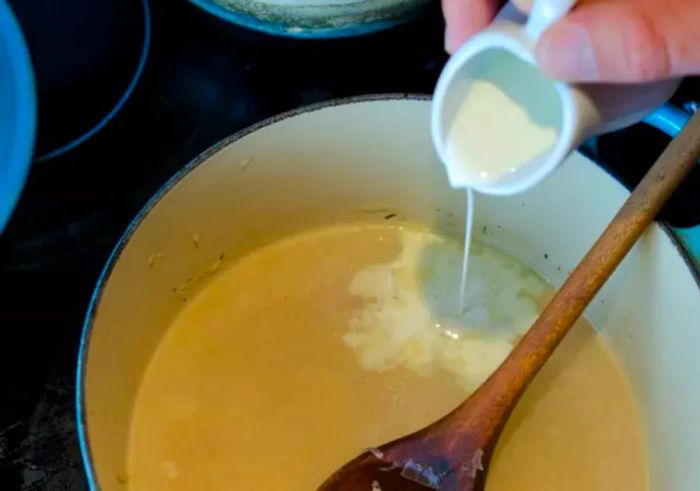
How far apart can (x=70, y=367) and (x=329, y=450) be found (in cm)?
27

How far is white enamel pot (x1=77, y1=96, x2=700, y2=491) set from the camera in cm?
86

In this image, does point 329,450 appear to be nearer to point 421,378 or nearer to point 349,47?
point 421,378

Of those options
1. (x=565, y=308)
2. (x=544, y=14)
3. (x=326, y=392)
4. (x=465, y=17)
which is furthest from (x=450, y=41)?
(x=326, y=392)

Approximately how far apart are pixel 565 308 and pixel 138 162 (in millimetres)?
484

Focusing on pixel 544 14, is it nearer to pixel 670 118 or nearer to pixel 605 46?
pixel 605 46

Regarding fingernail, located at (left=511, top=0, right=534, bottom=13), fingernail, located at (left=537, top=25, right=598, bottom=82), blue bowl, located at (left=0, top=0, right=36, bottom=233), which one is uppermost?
fingernail, located at (left=537, top=25, right=598, bottom=82)

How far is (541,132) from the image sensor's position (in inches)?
28.9

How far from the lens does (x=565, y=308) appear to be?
86 cm

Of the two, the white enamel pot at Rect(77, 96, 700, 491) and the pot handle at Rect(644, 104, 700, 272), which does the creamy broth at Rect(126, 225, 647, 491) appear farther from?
the pot handle at Rect(644, 104, 700, 272)

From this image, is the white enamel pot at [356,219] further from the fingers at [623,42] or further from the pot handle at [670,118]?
the fingers at [623,42]

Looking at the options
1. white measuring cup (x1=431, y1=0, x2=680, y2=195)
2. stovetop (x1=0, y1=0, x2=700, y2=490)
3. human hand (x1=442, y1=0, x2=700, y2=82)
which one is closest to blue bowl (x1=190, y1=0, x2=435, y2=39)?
stovetop (x1=0, y1=0, x2=700, y2=490)

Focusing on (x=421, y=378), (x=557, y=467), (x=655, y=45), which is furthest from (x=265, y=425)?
(x=655, y=45)

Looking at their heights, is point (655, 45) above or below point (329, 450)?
above

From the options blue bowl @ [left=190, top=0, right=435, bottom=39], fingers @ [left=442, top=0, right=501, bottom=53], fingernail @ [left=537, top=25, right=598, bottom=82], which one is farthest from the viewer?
blue bowl @ [left=190, top=0, right=435, bottom=39]
